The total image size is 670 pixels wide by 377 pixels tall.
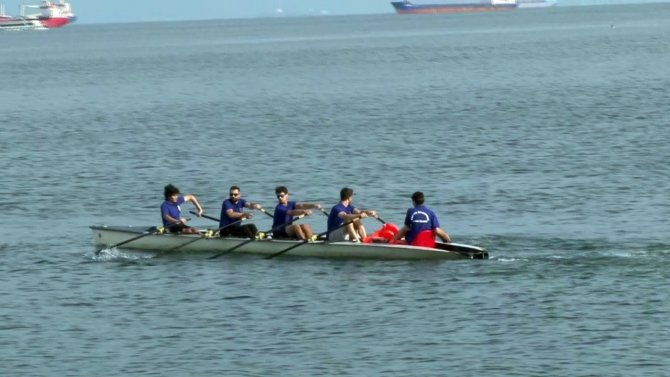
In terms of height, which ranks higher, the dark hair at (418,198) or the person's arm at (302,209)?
the dark hair at (418,198)

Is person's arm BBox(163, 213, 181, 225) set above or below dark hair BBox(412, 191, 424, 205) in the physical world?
below

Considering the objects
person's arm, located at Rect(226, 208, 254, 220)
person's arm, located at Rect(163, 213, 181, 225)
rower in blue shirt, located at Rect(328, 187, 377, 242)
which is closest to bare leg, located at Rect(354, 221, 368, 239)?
rower in blue shirt, located at Rect(328, 187, 377, 242)

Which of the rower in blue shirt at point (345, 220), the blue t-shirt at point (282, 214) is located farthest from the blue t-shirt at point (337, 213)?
the blue t-shirt at point (282, 214)

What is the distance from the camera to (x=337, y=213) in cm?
3083

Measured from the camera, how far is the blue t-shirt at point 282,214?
31.6 meters

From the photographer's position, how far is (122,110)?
7944 centimetres

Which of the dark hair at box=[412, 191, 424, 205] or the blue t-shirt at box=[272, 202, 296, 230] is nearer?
the dark hair at box=[412, 191, 424, 205]

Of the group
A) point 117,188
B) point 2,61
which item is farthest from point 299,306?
point 2,61

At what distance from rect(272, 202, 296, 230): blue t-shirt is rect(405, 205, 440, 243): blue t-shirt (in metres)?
2.96

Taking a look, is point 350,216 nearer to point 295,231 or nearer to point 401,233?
point 401,233

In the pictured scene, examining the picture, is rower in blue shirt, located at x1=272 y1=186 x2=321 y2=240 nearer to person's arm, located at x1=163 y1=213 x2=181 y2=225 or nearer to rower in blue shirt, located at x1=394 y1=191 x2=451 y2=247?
rower in blue shirt, located at x1=394 y1=191 x2=451 y2=247

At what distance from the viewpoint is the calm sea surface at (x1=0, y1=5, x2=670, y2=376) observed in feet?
79.3

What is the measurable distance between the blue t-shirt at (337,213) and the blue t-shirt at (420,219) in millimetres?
1418

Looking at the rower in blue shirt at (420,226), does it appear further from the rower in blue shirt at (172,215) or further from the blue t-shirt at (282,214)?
the rower in blue shirt at (172,215)
